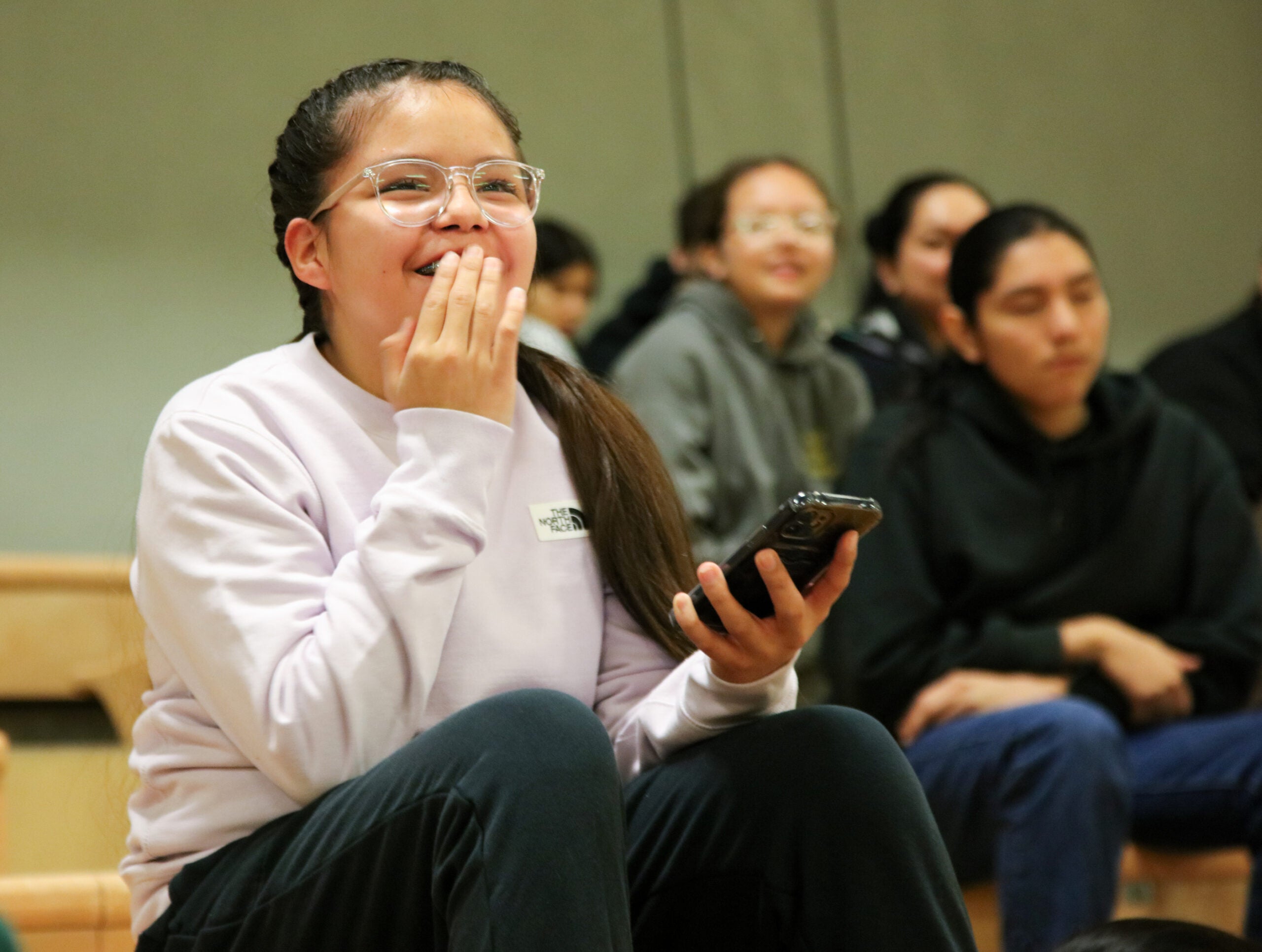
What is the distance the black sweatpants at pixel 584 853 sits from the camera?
3.09 feet

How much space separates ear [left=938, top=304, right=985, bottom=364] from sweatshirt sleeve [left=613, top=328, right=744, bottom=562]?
18.8 inches

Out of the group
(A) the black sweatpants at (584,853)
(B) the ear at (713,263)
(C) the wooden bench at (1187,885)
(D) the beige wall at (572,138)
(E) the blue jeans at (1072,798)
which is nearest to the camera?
(A) the black sweatpants at (584,853)

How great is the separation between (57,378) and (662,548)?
212 cm

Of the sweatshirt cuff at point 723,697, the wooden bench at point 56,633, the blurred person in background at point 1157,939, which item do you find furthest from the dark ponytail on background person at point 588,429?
the wooden bench at point 56,633

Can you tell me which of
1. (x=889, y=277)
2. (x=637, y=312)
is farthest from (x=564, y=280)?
(x=889, y=277)

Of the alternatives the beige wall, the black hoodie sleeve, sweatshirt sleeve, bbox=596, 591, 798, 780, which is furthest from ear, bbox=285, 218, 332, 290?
the beige wall

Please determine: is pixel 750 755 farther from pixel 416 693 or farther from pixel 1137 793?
pixel 1137 793

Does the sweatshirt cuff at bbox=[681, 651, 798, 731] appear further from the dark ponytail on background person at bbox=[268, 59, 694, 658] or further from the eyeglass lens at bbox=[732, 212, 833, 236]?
the eyeglass lens at bbox=[732, 212, 833, 236]

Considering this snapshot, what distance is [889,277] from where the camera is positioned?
323 centimetres

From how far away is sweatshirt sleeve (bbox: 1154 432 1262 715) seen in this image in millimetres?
2152

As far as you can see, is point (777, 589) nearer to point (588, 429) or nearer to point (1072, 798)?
point (588, 429)

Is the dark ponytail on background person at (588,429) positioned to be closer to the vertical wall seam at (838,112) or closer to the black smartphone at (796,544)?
the black smartphone at (796,544)

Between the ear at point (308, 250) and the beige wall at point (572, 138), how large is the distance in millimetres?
1774

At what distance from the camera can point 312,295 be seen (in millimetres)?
1357
